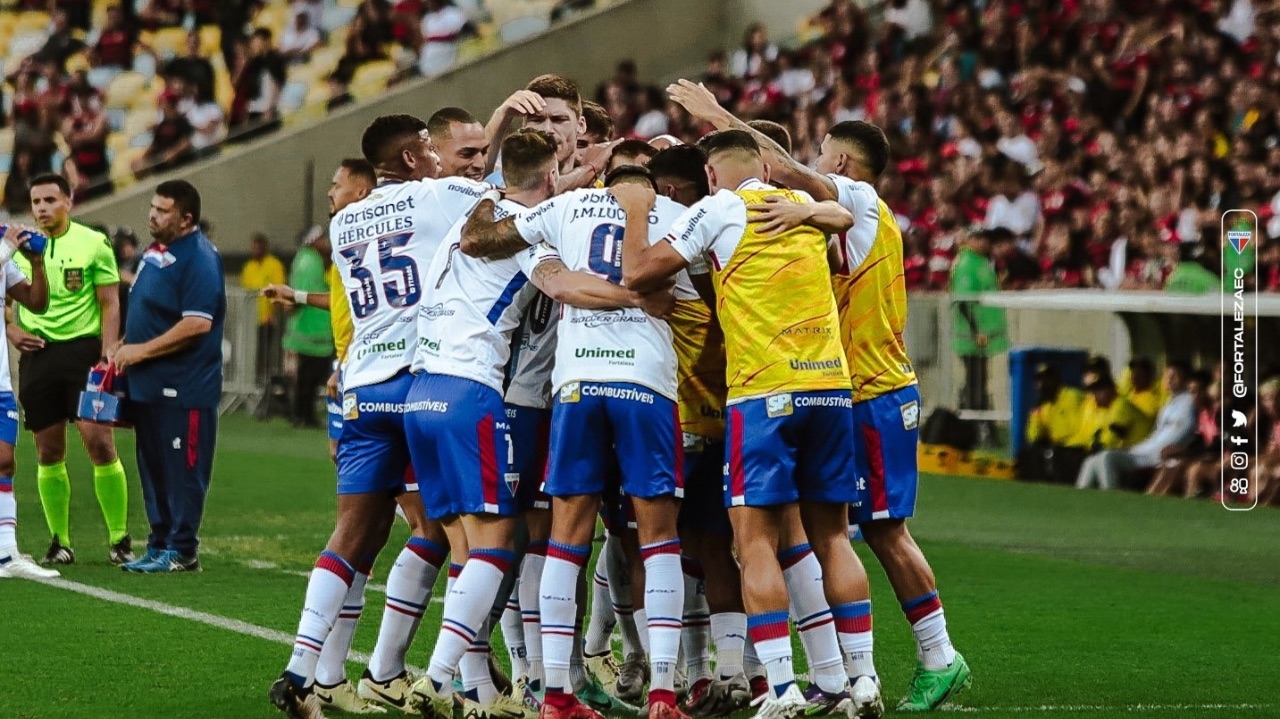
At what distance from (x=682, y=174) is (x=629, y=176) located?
44 cm

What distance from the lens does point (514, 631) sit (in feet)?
26.0

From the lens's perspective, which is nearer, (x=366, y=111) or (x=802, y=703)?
(x=802, y=703)

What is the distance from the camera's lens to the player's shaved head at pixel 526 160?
7352 millimetres

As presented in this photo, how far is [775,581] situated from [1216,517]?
28.4ft

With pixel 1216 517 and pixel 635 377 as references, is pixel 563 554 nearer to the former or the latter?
pixel 635 377

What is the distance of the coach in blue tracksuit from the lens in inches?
444

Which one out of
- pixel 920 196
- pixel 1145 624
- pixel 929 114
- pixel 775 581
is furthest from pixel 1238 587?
pixel 929 114

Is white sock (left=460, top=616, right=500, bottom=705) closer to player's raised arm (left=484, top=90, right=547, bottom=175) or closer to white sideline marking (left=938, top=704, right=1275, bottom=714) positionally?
white sideline marking (left=938, top=704, right=1275, bottom=714)

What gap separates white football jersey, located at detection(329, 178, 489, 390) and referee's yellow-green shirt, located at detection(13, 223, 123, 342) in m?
4.66

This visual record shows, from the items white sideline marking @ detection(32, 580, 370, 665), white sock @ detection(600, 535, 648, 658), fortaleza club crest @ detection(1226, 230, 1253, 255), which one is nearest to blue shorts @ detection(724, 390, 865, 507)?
white sock @ detection(600, 535, 648, 658)

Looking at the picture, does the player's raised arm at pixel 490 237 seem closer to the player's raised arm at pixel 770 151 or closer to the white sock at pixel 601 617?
the player's raised arm at pixel 770 151

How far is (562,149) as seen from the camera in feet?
26.5

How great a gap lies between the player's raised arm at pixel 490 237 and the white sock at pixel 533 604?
3.85ft

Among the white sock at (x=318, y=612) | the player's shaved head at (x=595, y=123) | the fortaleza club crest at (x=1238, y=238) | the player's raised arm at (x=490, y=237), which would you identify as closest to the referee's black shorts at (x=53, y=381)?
the player's shaved head at (x=595, y=123)
